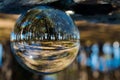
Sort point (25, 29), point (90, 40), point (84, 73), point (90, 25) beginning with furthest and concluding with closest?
point (90, 25) < point (90, 40) < point (84, 73) < point (25, 29)

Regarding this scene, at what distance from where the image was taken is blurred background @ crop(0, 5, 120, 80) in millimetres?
5105

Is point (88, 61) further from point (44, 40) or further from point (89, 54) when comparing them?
point (44, 40)

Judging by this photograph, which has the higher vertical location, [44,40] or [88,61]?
[44,40]

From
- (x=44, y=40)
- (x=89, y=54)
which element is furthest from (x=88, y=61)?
(x=44, y=40)

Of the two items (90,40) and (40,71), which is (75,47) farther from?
(90,40)

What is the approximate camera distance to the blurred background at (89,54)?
511 cm

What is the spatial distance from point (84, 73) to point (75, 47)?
230 centimetres

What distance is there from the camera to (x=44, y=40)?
2725 millimetres

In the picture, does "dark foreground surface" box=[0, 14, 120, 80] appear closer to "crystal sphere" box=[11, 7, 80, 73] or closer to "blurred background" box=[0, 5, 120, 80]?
"blurred background" box=[0, 5, 120, 80]

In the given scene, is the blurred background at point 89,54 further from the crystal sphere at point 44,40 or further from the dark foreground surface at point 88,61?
the crystal sphere at point 44,40

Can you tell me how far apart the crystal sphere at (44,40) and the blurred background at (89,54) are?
162 cm

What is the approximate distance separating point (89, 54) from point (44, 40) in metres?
3.13

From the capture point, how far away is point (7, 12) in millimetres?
8070

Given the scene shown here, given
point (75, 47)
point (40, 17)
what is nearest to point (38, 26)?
point (40, 17)
